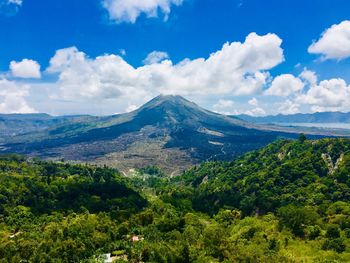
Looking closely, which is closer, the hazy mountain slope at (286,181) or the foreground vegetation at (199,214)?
the foreground vegetation at (199,214)

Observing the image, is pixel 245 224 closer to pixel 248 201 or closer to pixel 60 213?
pixel 248 201

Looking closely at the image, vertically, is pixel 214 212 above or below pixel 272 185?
below

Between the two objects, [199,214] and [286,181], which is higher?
[286,181]

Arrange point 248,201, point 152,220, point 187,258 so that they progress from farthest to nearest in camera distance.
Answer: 1. point 248,201
2. point 152,220
3. point 187,258

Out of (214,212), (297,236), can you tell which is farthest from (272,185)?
(297,236)

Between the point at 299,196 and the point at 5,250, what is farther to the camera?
the point at 299,196

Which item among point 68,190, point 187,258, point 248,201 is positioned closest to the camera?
point 187,258

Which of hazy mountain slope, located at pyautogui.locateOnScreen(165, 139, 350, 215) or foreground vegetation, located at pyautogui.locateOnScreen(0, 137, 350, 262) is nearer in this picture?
foreground vegetation, located at pyautogui.locateOnScreen(0, 137, 350, 262)

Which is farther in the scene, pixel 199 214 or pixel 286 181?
pixel 286 181
